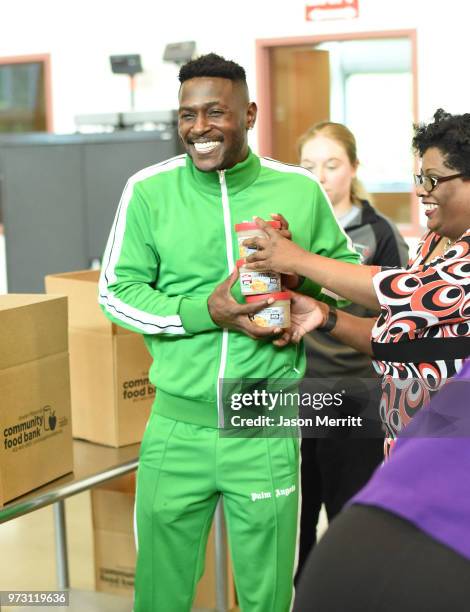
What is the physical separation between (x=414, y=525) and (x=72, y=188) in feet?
18.2

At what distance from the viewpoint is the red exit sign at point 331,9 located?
663 cm

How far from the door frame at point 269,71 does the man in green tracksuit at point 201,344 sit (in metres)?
4.76

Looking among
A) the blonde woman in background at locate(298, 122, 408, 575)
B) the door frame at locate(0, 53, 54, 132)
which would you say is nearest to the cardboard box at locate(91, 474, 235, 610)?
the blonde woman in background at locate(298, 122, 408, 575)

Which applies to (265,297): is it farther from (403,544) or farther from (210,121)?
(403,544)

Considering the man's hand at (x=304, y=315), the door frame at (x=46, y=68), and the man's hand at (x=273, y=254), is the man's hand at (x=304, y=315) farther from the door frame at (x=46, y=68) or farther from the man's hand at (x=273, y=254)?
the door frame at (x=46, y=68)

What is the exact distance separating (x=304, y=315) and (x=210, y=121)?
460 millimetres

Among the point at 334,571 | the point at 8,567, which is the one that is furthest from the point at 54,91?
the point at 334,571

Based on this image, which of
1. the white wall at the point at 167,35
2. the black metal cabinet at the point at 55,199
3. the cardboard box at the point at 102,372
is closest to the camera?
the cardboard box at the point at 102,372

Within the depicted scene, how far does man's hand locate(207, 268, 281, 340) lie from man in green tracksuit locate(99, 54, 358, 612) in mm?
28

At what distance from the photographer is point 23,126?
26.3 ft

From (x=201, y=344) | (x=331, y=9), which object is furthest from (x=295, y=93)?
(x=201, y=344)

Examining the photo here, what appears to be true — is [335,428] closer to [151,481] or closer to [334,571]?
[151,481]

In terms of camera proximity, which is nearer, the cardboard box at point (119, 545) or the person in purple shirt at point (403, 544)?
the person in purple shirt at point (403, 544)

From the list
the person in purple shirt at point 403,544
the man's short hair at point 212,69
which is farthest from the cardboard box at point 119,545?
the person in purple shirt at point 403,544
